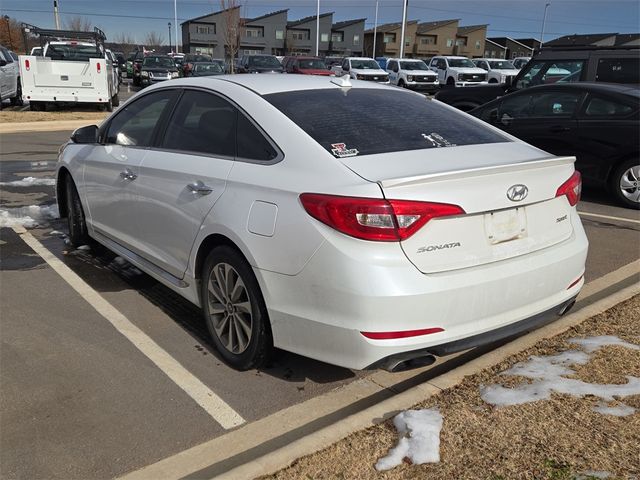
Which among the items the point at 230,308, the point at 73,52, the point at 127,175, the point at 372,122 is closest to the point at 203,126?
the point at 127,175

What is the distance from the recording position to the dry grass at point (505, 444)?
2.44m

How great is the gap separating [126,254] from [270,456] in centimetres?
245

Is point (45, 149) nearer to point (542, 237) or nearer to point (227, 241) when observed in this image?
point (227, 241)

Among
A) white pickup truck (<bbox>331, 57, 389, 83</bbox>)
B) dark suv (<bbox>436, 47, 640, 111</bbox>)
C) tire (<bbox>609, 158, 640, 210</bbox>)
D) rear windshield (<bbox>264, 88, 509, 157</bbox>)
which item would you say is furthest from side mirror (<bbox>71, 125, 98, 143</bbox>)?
white pickup truck (<bbox>331, 57, 389, 83</bbox>)

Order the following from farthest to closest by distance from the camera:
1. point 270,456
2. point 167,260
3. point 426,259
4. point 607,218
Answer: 1. point 607,218
2. point 167,260
3. point 426,259
4. point 270,456

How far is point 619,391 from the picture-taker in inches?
120

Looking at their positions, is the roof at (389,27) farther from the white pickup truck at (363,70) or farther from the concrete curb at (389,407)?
the concrete curb at (389,407)

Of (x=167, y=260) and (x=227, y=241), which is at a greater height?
(x=227, y=241)

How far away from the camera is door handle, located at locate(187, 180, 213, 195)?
11.1 feet

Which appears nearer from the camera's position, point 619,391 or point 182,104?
point 619,391

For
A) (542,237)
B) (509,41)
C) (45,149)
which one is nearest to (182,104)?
(542,237)

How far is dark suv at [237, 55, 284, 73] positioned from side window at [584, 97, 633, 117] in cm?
2172

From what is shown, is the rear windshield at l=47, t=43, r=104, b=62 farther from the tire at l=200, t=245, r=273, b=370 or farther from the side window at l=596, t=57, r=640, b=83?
the tire at l=200, t=245, r=273, b=370

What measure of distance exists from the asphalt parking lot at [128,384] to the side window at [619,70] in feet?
23.7
